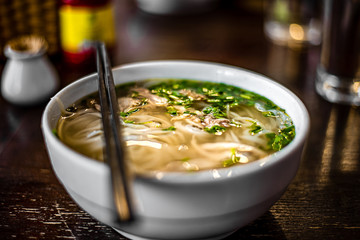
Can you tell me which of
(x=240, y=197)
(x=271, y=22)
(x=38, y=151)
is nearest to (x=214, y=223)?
(x=240, y=197)

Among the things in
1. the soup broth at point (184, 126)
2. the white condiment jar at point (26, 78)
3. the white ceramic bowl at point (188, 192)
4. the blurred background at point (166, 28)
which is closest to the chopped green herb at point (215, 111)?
the soup broth at point (184, 126)

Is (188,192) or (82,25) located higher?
(188,192)

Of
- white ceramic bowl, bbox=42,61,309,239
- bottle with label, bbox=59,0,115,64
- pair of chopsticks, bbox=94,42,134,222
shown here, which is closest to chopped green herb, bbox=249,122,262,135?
white ceramic bowl, bbox=42,61,309,239

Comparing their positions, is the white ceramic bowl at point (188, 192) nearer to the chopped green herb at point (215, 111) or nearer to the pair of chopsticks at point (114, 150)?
the pair of chopsticks at point (114, 150)

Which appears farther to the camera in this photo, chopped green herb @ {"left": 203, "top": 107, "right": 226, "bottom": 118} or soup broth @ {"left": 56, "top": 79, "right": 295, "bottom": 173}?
chopped green herb @ {"left": 203, "top": 107, "right": 226, "bottom": 118}

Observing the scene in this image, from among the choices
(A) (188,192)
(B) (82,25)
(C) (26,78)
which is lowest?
(C) (26,78)

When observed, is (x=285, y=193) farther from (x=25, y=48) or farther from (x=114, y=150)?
(x=25, y=48)

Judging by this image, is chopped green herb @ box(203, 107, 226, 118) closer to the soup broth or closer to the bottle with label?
the soup broth

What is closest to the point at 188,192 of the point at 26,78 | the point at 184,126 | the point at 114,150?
the point at 114,150
